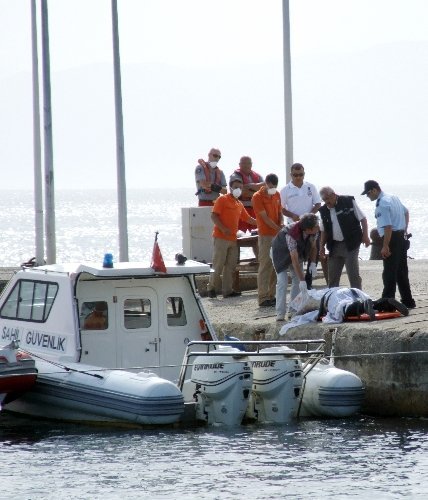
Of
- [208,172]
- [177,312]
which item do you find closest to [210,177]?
[208,172]

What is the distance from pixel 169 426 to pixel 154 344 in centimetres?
130

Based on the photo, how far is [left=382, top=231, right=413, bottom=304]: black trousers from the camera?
19.4 metres

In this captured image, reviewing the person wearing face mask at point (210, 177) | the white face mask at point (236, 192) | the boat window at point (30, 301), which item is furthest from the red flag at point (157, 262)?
the person wearing face mask at point (210, 177)

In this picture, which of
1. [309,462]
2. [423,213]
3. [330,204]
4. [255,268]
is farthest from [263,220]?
[423,213]

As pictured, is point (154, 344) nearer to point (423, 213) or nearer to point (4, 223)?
Result: point (4, 223)

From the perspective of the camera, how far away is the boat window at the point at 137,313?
18.3 metres

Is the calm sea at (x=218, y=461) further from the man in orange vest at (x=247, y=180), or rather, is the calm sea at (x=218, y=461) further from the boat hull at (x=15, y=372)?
the man in orange vest at (x=247, y=180)

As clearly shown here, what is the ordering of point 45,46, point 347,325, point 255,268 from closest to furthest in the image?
1. point 347,325
2. point 255,268
3. point 45,46

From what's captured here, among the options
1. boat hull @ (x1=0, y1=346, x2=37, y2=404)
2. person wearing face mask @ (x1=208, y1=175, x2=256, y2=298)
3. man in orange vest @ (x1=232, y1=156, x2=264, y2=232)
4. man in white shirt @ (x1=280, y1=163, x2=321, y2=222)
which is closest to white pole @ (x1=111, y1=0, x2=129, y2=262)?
man in orange vest @ (x1=232, y1=156, x2=264, y2=232)

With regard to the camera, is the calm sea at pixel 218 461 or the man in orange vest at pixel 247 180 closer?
the calm sea at pixel 218 461

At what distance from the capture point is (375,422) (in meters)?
17.6

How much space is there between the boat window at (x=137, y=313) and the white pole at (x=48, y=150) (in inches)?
383

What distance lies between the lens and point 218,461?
1545 cm

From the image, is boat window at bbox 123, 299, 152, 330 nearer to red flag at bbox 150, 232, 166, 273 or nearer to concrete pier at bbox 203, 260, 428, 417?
red flag at bbox 150, 232, 166, 273
